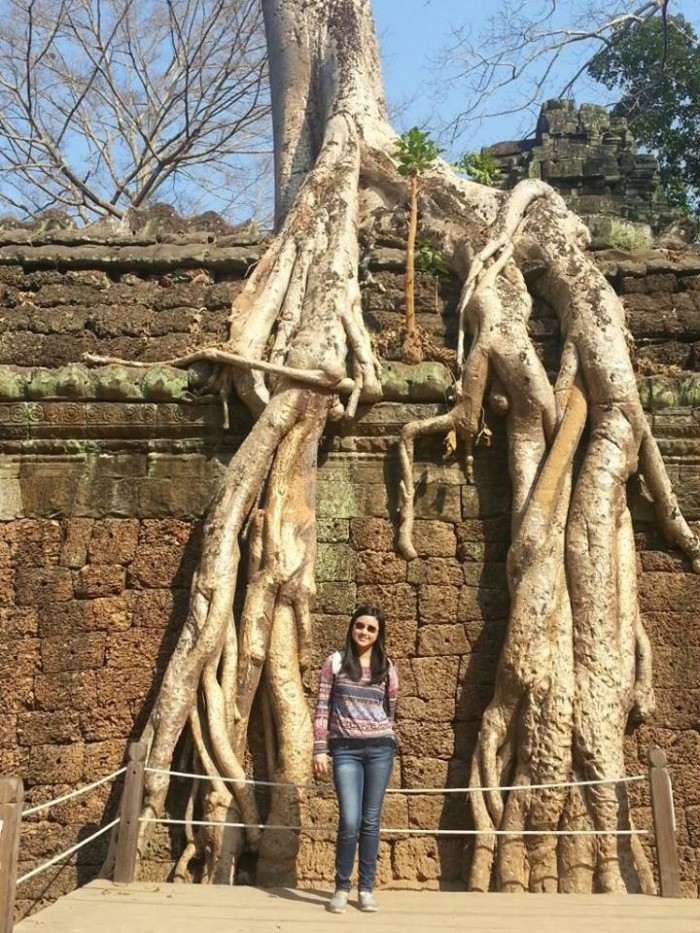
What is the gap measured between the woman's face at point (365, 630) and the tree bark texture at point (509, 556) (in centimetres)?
90

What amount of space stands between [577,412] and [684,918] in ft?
7.21

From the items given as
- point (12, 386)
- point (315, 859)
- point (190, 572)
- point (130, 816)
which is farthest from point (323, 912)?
point (12, 386)

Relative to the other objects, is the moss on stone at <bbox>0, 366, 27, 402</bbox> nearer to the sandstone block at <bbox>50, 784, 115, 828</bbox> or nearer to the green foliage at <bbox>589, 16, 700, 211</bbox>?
the sandstone block at <bbox>50, 784, 115, 828</bbox>

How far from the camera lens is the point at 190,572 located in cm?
501

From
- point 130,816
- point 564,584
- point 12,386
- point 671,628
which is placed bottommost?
point 130,816

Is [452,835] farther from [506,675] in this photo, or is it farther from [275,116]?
[275,116]

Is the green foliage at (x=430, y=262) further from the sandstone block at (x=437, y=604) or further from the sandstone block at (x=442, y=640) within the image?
the sandstone block at (x=442, y=640)

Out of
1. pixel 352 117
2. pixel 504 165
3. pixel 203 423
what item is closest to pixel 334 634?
pixel 203 423

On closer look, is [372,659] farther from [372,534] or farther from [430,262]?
[430,262]

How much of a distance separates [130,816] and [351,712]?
111 centimetres

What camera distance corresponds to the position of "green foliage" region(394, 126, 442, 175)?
6.20m

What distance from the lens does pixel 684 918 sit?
3.70m

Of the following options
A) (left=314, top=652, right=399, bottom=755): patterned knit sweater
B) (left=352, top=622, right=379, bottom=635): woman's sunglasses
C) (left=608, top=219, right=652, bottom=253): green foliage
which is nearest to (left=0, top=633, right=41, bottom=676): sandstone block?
(left=314, top=652, right=399, bottom=755): patterned knit sweater

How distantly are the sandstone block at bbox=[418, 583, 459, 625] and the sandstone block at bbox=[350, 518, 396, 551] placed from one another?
0.26 meters
